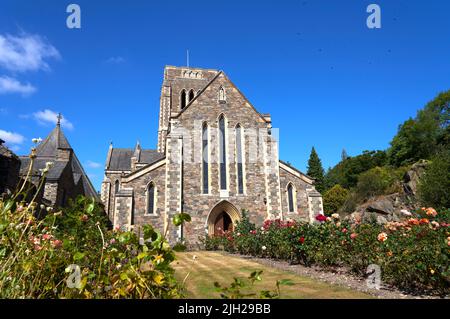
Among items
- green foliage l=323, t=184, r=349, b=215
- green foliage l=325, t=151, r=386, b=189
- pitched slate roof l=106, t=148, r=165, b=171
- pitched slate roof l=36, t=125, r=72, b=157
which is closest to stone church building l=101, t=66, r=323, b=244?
pitched slate roof l=36, t=125, r=72, b=157

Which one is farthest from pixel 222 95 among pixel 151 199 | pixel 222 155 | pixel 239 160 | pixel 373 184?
pixel 373 184

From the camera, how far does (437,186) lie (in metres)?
22.9

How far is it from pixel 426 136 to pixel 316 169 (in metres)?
22.6

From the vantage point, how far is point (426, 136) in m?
41.4

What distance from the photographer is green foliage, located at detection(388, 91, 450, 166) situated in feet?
133

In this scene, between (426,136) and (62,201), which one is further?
(426,136)

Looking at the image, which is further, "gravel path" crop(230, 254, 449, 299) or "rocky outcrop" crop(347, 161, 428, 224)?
"rocky outcrop" crop(347, 161, 428, 224)

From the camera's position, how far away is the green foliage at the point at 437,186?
22559 millimetres

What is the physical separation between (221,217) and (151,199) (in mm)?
4906

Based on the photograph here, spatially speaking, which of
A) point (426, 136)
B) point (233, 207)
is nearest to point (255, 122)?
point (233, 207)

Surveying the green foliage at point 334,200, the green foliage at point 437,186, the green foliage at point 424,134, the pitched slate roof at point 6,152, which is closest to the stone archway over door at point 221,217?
the pitched slate roof at point 6,152

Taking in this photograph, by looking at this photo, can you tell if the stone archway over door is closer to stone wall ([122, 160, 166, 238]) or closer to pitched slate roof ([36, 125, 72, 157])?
stone wall ([122, 160, 166, 238])

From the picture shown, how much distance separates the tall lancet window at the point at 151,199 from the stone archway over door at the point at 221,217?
3.76 meters
